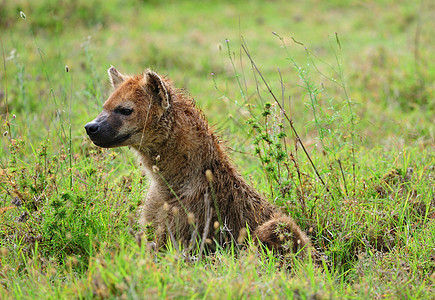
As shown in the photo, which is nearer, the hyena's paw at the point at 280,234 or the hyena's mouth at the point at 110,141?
the hyena's paw at the point at 280,234

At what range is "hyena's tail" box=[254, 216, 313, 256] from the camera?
3535 millimetres

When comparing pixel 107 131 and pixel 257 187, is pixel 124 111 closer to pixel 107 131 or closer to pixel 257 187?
pixel 107 131

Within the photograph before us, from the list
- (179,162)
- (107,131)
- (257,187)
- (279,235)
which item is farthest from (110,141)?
(257,187)

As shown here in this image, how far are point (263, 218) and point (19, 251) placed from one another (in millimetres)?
1653

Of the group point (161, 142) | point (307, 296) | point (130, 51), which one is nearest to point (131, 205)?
point (161, 142)

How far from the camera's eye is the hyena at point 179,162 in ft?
12.0

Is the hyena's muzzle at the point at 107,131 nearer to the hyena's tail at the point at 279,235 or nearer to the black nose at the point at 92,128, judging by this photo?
the black nose at the point at 92,128

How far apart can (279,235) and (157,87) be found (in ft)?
4.36

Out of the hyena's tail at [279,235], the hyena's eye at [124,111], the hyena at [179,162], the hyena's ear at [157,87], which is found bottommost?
the hyena's tail at [279,235]

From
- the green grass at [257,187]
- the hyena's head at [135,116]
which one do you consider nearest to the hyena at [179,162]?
the hyena's head at [135,116]

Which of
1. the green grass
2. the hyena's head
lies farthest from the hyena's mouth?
the green grass

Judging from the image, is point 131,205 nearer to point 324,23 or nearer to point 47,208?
point 47,208

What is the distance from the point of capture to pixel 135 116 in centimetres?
369

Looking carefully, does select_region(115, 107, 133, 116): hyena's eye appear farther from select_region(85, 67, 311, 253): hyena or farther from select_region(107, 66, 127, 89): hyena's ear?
select_region(107, 66, 127, 89): hyena's ear
